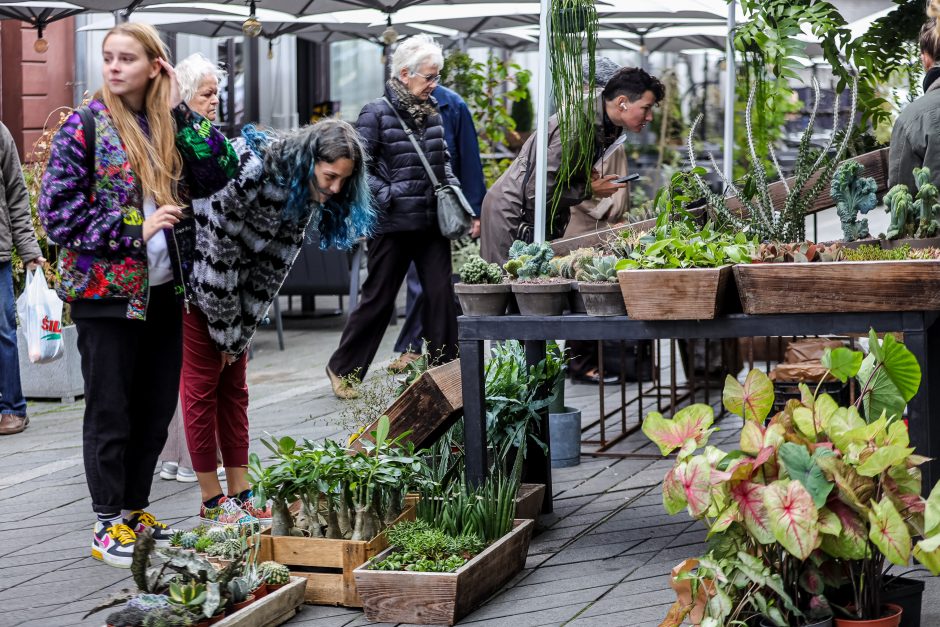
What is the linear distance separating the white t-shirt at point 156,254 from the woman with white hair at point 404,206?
2.69 meters

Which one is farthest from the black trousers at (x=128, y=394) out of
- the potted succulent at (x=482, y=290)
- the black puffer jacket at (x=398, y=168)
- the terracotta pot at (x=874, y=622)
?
the black puffer jacket at (x=398, y=168)

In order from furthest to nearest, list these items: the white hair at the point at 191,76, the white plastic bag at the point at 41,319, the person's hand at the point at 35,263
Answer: the person's hand at the point at 35,263
the white plastic bag at the point at 41,319
the white hair at the point at 191,76

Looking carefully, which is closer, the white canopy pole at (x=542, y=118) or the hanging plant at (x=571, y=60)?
the hanging plant at (x=571, y=60)

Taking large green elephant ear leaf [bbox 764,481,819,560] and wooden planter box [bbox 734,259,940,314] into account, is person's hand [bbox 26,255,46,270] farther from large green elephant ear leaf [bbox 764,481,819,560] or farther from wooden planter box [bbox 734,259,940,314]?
large green elephant ear leaf [bbox 764,481,819,560]

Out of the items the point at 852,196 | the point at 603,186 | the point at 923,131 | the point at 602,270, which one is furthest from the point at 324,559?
the point at 923,131

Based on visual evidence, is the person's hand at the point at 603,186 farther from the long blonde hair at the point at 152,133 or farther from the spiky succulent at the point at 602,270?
the long blonde hair at the point at 152,133

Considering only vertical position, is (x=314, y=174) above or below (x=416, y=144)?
below

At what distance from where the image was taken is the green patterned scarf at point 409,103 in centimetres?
687

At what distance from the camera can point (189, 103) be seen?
526 centimetres

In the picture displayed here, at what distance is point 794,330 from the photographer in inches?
150

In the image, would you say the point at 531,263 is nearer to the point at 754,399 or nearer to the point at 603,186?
the point at 754,399

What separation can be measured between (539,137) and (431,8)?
21.2 feet

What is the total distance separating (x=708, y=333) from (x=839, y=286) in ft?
1.33

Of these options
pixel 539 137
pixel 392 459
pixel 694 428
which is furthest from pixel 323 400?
pixel 694 428
